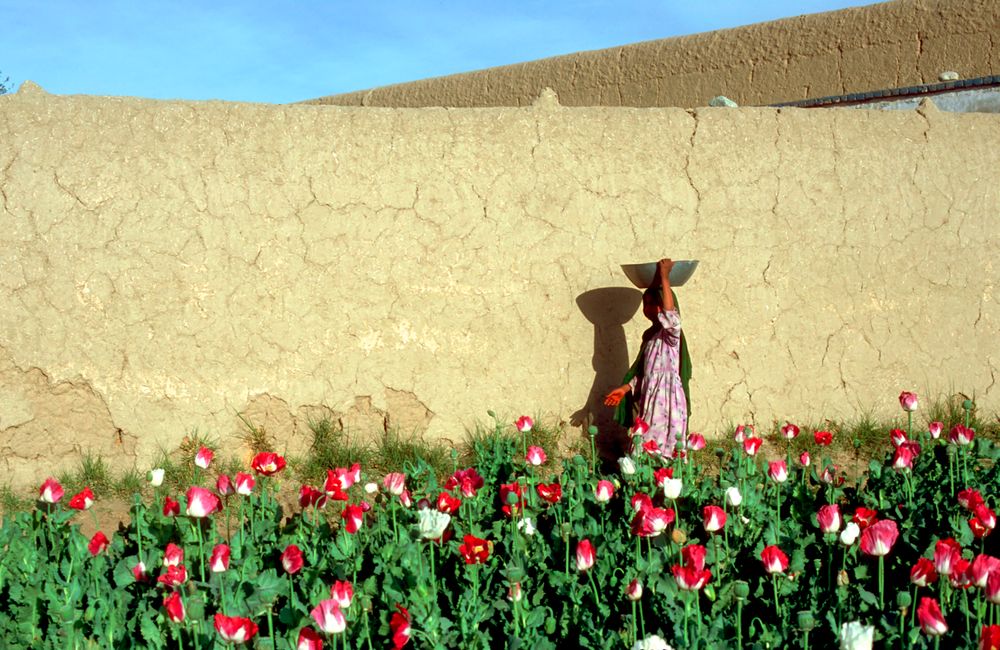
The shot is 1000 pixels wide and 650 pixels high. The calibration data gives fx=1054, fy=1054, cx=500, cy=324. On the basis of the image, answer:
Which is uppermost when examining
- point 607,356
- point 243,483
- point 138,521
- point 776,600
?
point 607,356

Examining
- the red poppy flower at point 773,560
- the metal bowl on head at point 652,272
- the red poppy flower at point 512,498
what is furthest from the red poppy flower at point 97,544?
the metal bowl on head at point 652,272

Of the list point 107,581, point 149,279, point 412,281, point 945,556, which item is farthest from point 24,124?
point 945,556

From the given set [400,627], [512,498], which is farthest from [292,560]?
[512,498]

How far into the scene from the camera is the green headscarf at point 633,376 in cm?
473

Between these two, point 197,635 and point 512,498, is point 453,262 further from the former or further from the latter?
point 197,635

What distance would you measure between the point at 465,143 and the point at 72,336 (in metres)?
1.94

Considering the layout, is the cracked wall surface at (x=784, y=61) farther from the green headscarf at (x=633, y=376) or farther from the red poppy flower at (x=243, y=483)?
the red poppy flower at (x=243, y=483)

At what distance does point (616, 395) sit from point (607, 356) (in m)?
0.46

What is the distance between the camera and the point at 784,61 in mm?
7695

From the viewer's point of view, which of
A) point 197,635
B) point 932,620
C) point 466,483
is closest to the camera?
point 932,620

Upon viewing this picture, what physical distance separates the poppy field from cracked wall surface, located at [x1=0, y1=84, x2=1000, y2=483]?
868mm

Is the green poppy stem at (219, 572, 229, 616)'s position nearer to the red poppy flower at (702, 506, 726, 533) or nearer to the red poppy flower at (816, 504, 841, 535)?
the red poppy flower at (702, 506, 726, 533)

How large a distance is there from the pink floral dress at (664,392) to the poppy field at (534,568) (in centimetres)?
55

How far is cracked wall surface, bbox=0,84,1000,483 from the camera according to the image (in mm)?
4473
